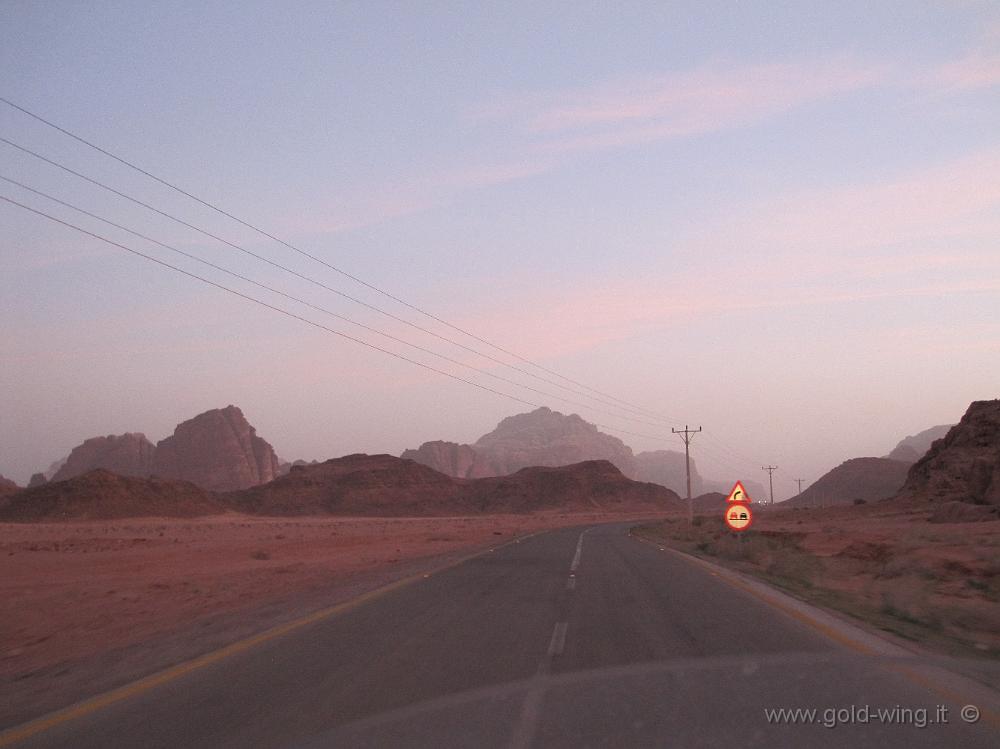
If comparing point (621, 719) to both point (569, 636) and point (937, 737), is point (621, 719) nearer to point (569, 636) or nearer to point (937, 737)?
point (937, 737)

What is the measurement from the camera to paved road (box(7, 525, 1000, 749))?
6.70m

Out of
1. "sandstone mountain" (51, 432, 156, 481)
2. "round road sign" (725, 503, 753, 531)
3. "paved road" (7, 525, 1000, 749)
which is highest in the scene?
"sandstone mountain" (51, 432, 156, 481)

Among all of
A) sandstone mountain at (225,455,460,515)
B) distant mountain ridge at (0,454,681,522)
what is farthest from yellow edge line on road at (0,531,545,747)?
sandstone mountain at (225,455,460,515)

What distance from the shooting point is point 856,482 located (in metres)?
167

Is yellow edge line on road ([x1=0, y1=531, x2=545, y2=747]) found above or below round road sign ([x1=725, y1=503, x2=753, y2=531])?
below

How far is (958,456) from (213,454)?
440ft

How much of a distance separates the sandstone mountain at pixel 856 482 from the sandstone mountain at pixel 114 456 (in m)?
130

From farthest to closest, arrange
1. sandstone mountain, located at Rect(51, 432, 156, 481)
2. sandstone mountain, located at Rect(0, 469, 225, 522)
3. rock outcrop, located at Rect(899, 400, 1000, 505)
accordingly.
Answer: sandstone mountain, located at Rect(51, 432, 156, 481)
sandstone mountain, located at Rect(0, 469, 225, 522)
rock outcrop, located at Rect(899, 400, 1000, 505)

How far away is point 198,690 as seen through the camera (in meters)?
8.58

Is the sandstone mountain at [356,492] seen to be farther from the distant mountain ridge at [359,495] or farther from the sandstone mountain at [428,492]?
the distant mountain ridge at [359,495]

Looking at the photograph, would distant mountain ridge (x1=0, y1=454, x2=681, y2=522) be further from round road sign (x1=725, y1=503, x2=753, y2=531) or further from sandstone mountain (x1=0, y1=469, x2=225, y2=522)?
round road sign (x1=725, y1=503, x2=753, y2=531)

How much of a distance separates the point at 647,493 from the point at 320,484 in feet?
208

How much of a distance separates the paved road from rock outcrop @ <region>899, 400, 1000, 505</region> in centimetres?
6821

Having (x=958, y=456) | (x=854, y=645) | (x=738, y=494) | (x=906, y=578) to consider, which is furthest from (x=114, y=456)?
(x=854, y=645)
